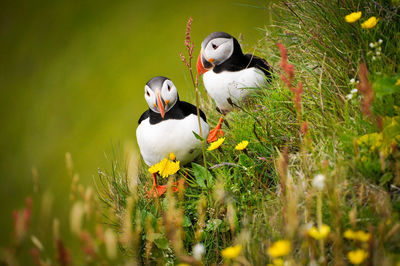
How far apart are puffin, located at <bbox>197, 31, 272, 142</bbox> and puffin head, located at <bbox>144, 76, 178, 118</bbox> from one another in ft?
2.31

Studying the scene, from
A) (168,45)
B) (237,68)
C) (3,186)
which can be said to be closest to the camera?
(237,68)

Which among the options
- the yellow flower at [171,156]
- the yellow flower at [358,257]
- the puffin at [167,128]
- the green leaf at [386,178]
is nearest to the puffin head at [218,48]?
the puffin at [167,128]

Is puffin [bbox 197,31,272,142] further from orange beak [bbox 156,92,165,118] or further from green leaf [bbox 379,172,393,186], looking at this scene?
green leaf [bbox 379,172,393,186]

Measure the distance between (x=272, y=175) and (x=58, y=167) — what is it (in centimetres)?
424

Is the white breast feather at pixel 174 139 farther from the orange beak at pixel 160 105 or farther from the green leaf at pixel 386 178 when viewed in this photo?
the green leaf at pixel 386 178

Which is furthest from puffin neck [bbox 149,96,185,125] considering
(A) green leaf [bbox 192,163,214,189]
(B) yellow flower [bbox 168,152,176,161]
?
(A) green leaf [bbox 192,163,214,189]

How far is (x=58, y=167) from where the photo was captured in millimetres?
5316

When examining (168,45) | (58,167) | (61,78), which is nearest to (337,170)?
(58,167)

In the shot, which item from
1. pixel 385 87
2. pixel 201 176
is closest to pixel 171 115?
pixel 201 176

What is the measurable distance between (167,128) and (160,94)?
0.21 metres

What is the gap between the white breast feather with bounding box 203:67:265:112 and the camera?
2.66 meters

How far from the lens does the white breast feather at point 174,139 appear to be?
2.10 meters

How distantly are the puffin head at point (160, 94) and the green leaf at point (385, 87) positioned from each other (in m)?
1.11

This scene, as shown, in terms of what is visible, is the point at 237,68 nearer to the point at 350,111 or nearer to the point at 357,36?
the point at 357,36
